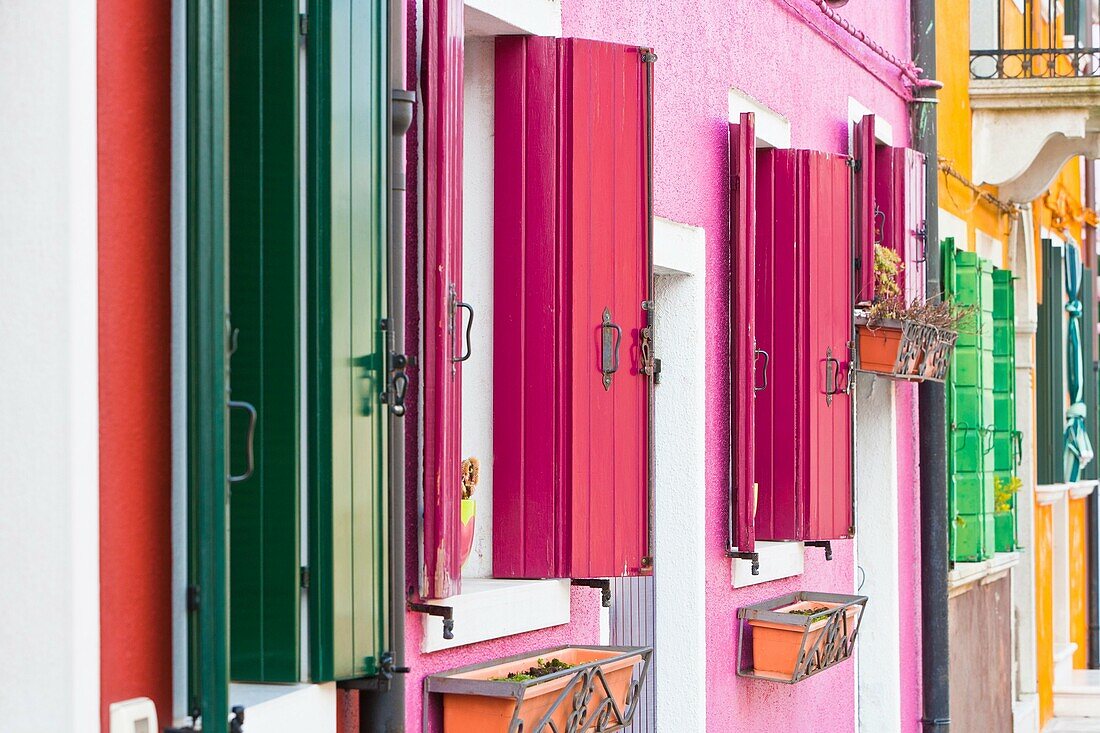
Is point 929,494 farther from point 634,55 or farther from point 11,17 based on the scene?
point 11,17

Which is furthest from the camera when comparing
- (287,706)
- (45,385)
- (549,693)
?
(549,693)

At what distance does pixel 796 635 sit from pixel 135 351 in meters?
4.56

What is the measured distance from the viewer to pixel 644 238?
5.68 metres

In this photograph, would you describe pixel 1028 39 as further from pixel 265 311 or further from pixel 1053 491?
pixel 265 311

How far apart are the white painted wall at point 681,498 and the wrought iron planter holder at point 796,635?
19.5 inches

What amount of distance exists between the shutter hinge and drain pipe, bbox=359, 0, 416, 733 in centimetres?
90

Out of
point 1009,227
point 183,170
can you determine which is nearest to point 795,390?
point 183,170

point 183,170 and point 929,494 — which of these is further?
point 929,494

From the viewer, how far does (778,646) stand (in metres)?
7.36

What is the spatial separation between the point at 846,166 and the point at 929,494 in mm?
2877

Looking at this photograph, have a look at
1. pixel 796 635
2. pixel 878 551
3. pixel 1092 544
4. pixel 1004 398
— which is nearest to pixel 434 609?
pixel 796 635

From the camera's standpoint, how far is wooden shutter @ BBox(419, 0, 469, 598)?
4.56m

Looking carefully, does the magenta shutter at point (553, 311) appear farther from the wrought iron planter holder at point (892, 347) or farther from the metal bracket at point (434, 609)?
the wrought iron planter holder at point (892, 347)

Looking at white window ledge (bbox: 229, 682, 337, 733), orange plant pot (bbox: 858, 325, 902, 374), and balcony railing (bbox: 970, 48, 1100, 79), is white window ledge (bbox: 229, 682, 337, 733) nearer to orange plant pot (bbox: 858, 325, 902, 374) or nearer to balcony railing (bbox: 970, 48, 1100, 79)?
orange plant pot (bbox: 858, 325, 902, 374)
